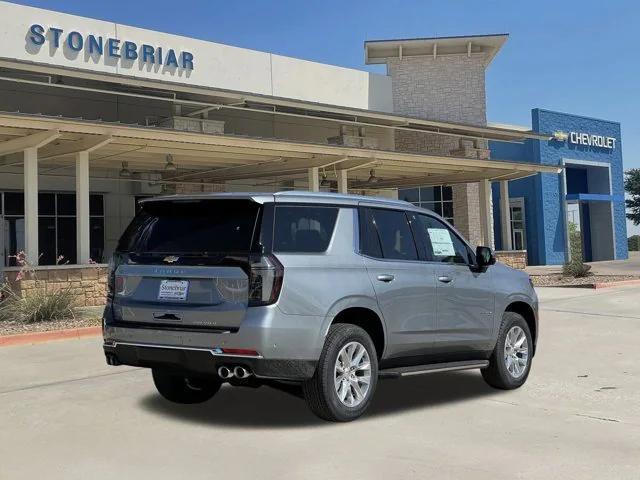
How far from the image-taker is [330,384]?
564cm

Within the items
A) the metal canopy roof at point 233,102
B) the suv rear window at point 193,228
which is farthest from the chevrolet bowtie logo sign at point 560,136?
the suv rear window at point 193,228

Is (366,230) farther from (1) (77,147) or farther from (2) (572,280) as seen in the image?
(2) (572,280)

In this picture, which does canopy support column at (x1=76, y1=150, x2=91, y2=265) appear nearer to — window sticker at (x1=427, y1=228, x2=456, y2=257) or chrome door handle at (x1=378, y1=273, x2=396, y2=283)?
window sticker at (x1=427, y1=228, x2=456, y2=257)

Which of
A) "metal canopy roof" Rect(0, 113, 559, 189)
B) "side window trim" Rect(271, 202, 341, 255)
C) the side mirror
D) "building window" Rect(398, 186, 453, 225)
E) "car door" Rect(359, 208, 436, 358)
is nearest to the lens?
"side window trim" Rect(271, 202, 341, 255)

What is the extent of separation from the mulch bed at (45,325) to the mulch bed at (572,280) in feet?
47.1

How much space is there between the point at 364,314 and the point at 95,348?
5.94 metres

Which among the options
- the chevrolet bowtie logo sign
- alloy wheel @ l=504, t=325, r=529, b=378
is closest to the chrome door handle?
alloy wheel @ l=504, t=325, r=529, b=378

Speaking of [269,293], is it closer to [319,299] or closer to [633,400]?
[319,299]

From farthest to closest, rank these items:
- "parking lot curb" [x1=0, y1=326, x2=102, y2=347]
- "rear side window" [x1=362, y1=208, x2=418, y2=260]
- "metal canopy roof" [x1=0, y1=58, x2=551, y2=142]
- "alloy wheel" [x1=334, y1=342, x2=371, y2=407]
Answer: "metal canopy roof" [x1=0, y1=58, x2=551, y2=142]
"parking lot curb" [x1=0, y1=326, x2=102, y2=347]
"rear side window" [x1=362, y1=208, x2=418, y2=260]
"alloy wheel" [x1=334, y1=342, x2=371, y2=407]

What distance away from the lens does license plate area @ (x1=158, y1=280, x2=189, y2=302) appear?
18.5 ft

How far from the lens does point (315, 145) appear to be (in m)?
19.1

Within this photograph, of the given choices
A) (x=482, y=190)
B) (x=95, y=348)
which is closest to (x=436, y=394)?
(x=95, y=348)

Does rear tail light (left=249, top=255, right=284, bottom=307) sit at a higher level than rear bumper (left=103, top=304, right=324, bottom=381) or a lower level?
higher

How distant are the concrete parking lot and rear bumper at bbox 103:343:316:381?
0.50 meters
